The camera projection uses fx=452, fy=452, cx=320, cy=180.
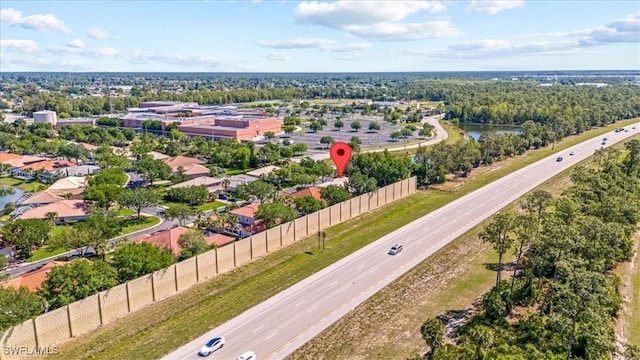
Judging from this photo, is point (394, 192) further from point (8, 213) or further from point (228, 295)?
point (8, 213)

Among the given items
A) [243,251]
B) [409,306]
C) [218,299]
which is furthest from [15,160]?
[409,306]

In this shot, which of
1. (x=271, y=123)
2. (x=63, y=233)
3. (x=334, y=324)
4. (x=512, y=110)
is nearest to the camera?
(x=334, y=324)

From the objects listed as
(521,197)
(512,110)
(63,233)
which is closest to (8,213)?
(63,233)

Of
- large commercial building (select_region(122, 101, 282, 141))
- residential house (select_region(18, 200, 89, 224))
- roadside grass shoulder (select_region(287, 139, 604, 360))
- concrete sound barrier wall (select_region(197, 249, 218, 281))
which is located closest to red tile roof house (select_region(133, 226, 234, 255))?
concrete sound barrier wall (select_region(197, 249, 218, 281))

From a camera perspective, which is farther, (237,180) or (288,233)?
(237,180)

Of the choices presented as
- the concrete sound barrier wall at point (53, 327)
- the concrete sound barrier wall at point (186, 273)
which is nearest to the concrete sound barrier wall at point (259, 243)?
the concrete sound barrier wall at point (186, 273)

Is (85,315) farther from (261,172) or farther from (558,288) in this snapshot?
(261,172)

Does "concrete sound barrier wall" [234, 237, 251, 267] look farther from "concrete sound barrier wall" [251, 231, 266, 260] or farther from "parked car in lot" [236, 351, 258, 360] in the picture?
"parked car in lot" [236, 351, 258, 360]
